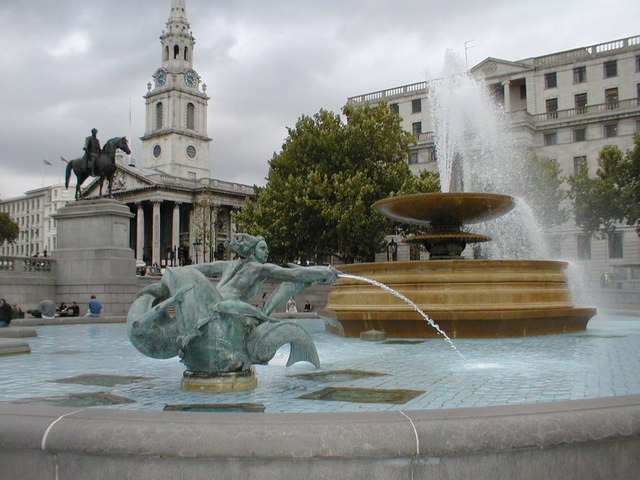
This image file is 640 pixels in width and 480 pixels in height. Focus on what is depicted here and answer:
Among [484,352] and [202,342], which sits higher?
[202,342]

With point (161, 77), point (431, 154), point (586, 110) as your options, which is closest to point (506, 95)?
point (586, 110)

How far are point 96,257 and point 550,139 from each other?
42.8 metres

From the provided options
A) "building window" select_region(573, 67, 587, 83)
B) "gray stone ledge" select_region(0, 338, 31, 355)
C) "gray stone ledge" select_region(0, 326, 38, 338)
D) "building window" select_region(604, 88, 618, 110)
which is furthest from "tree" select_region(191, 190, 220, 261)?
"building window" select_region(604, 88, 618, 110)

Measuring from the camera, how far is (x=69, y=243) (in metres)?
23.2

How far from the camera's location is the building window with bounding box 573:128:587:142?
52.1 metres

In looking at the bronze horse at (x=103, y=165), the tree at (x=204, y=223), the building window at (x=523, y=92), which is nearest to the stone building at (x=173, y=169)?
the tree at (x=204, y=223)

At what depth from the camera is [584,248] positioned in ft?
166

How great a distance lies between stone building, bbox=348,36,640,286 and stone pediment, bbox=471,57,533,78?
3.4 inches

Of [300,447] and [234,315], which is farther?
[234,315]

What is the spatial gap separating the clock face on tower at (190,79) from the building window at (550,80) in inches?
2416

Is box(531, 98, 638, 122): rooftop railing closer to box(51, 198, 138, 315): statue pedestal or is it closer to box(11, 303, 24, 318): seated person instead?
box(51, 198, 138, 315): statue pedestal

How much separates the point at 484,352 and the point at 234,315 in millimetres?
5032

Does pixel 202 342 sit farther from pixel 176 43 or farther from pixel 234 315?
pixel 176 43

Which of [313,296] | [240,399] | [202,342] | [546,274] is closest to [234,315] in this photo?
[202,342]
